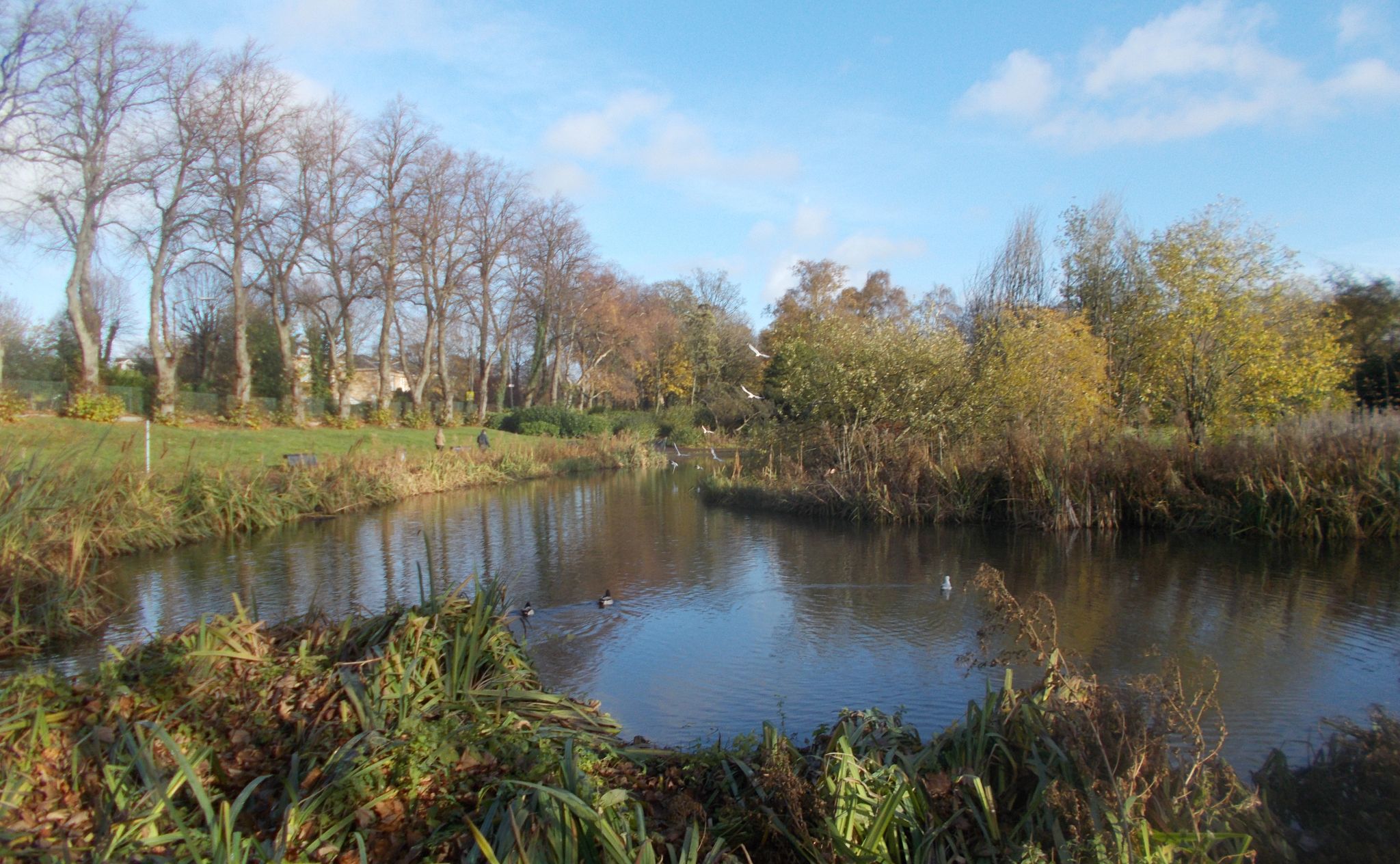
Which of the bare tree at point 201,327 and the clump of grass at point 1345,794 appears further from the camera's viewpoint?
the bare tree at point 201,327

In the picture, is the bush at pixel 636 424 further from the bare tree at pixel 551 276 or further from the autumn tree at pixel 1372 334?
the autumn tree at pixel 1372 334

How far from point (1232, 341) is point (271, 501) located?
20.7 meters

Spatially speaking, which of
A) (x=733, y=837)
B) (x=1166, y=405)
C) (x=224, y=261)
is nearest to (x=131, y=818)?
(x=733, y=837)

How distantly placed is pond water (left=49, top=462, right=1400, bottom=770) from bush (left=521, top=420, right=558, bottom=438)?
991 inches

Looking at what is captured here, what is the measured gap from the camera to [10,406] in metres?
24.0

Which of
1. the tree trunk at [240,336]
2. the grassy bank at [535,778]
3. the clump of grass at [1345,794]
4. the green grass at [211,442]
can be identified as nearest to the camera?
the grassy bank at [535,778]

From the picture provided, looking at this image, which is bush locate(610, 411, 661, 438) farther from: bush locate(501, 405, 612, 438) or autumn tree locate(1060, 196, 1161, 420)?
autumn tree locate(1060, 196, 1161, 420)

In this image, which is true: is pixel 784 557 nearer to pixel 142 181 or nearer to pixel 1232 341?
pixel 1232 341

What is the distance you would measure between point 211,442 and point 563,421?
61.0ft

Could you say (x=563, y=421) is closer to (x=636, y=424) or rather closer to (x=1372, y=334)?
(x=636, y=424)

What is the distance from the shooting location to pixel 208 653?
4.48 metres

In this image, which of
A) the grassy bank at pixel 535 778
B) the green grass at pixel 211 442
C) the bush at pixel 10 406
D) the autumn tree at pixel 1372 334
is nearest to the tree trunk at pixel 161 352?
the green grass at pixel 211 442

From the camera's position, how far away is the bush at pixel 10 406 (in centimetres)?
2370

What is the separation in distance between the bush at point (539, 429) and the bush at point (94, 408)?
17711mm
